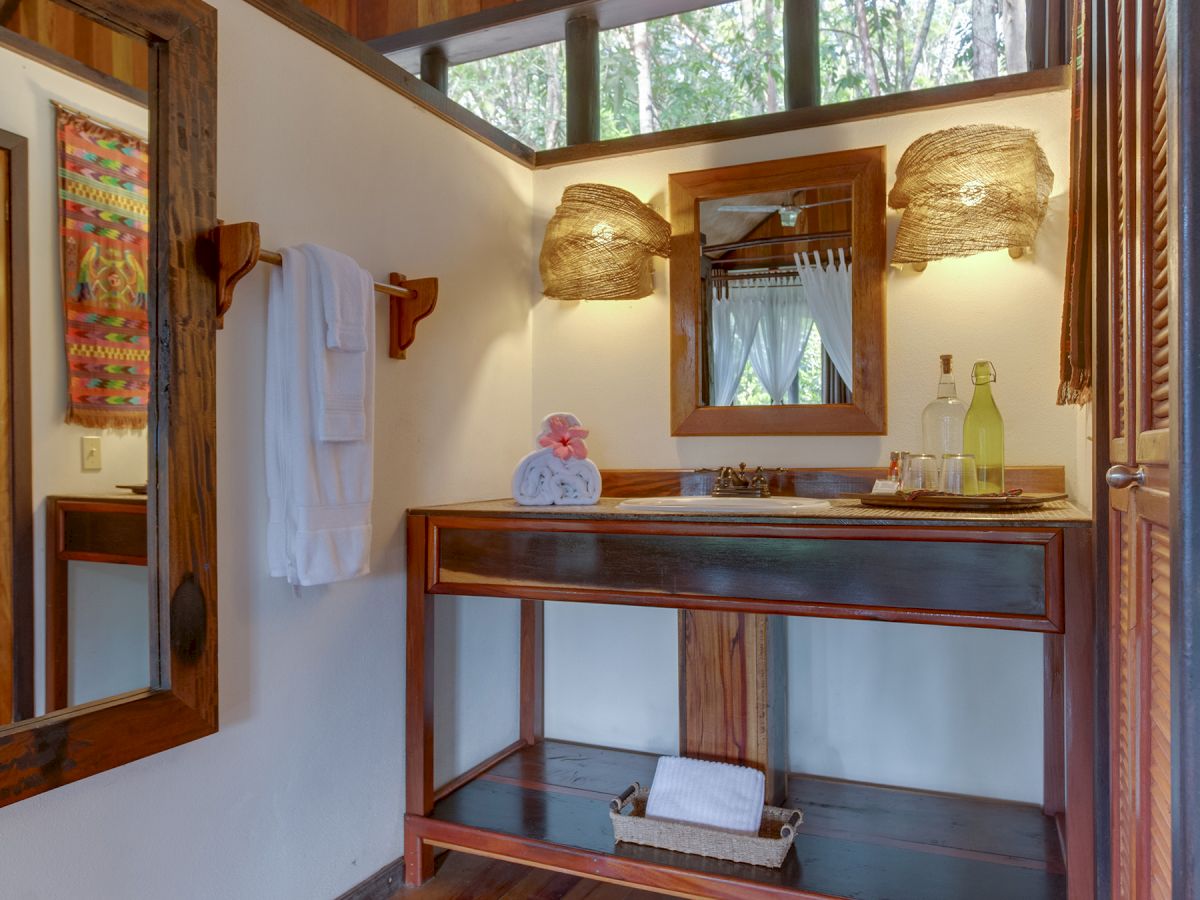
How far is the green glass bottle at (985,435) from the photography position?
1.86 metres

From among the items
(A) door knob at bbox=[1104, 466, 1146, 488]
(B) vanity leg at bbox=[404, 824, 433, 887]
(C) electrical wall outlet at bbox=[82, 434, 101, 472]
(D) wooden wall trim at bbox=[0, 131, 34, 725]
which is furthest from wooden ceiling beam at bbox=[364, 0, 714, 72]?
(B) vanity leg at bbox=[404, 824, 433, 887]

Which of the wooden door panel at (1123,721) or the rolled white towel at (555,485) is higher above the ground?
the rolled white towel at (555,485)

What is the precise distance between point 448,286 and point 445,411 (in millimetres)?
319

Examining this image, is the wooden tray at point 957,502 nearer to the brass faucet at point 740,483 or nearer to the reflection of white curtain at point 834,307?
the brass faucet at point 740,483

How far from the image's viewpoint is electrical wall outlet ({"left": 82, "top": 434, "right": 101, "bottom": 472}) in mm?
1337

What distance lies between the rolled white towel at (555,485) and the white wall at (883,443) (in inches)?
17.0

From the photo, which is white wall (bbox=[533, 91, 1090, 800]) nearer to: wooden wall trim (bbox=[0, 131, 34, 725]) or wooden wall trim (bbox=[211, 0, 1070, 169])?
wooden wall trim (bbox=[211, 0, 1070, 169])

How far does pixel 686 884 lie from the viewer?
5.72 feet

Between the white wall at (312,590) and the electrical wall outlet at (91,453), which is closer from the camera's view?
the electrical wall outlet at (91,453)

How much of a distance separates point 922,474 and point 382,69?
1.51m

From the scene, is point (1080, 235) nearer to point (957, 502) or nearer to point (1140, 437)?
point (957, 502)

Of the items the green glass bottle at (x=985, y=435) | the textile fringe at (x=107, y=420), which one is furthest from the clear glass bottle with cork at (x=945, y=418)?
the textile fringe at (x=107, y=420)

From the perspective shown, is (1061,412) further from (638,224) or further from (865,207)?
(638,224)

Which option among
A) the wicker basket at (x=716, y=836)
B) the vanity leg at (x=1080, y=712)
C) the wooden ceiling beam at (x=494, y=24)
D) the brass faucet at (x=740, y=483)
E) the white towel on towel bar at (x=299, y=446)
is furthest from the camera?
the wooden ceiling beam at (x=494, y=24)
